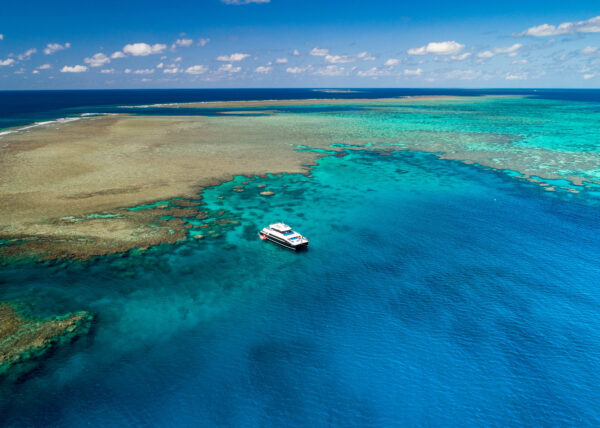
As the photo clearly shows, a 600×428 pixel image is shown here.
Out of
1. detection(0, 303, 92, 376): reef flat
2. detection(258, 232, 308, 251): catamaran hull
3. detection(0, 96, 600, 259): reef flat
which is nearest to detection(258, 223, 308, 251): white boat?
detection(258, 232, 308, 251): catamaran hull

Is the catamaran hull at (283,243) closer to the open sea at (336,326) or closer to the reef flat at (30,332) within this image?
the open sea at (336,326)

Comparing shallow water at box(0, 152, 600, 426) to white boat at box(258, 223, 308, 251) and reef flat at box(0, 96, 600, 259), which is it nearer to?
white boat at box(258, 223, 308, 251)

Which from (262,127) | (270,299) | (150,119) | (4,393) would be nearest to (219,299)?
(270,299)

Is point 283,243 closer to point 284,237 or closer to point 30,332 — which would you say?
Result: point 284,237

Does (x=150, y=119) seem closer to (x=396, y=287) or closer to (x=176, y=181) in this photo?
(x=176, y=181)

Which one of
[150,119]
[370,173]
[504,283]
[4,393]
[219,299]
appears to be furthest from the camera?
[150,119]

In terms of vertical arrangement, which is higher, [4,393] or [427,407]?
[4,393]

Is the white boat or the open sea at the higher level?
the white boat
